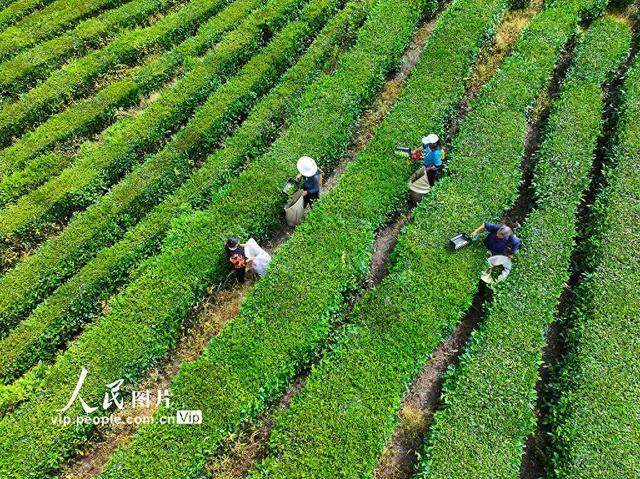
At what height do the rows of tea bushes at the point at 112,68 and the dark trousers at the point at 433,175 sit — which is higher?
the rows of tea bushes at the point at 112,68

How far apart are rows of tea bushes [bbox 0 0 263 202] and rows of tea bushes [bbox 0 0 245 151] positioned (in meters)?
0.04

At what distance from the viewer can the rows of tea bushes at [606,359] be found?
9086mm

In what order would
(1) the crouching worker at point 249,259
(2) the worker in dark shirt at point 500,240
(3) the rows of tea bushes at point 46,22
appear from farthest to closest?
(3) the rows of tea bushes at point 46,22, (1) the crouching worker at point 249,259, (2) the worker in dark shirt at point 500,240

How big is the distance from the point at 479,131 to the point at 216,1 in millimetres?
11945

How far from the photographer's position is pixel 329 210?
12.3m

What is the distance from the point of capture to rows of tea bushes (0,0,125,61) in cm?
1783

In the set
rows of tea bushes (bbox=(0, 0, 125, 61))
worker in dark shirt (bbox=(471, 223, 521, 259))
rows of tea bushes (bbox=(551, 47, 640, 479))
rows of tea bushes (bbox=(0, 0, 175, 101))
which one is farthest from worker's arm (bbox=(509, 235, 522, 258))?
rows of tea bushes (bbox=(0, 0, 125, 61))

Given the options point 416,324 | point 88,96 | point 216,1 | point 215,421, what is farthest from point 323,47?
point 215,421

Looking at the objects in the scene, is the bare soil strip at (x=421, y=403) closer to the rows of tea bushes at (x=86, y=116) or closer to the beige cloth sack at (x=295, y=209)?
the beige cloth sack at (x=295, y=209)

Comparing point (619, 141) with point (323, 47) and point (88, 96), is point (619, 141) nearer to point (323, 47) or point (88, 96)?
point (323, 47)

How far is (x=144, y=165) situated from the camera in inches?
550

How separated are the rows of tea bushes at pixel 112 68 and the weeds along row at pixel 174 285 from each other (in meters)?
5.86

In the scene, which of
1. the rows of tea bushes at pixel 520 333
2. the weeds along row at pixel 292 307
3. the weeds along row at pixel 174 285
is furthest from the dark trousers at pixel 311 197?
the rows of tea bushes at pixel 520 333

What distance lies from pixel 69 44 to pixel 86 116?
431 cm
